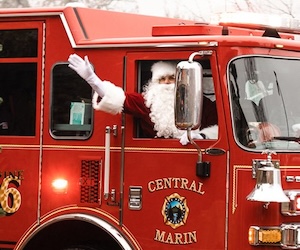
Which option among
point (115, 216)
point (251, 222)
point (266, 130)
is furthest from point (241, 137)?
point (115, 216)

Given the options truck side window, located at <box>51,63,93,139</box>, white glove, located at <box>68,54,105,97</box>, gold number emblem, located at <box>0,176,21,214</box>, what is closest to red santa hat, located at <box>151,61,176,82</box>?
white glove, located at <box>68,54,105,97</box>

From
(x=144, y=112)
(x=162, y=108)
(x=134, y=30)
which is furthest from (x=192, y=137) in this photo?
(x=134, y=30)

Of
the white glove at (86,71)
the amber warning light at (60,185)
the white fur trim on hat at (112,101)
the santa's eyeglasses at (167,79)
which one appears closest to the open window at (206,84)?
the santa's eyeglasses at (167,79)

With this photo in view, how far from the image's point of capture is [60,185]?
26.0 feet

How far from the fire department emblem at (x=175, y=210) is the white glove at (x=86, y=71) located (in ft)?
3.27

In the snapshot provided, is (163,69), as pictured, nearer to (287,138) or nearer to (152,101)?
(152,101)

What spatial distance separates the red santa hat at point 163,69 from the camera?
7.61 metres

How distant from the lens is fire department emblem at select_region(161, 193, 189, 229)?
743 cm

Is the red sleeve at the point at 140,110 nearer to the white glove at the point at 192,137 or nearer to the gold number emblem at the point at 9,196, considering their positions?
the white glove at the point at 192,137

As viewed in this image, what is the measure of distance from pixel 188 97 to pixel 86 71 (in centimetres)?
92

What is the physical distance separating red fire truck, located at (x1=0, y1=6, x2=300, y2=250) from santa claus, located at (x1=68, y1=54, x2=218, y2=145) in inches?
3.4

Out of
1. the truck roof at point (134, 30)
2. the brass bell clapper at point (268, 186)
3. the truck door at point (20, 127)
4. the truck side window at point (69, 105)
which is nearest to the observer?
the brass bell clapper at point (268, 186)

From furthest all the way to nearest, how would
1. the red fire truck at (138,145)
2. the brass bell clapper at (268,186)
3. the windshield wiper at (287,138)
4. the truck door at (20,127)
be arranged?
the truck door at (20,127) < the windshield wiper at (287,138) < the red fire truck at (138,145) < the brass bell clapper at (268,186)

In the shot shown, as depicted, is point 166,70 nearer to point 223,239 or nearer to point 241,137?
point 241,137
